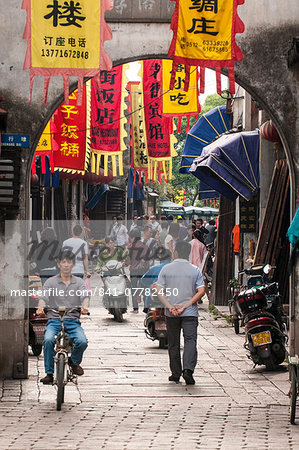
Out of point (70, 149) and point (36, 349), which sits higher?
point (70, 149)

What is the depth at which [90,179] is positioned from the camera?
32.5 meters

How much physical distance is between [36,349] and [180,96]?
6.33m

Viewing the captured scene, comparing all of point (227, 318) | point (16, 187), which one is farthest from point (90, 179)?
point (16, 187)

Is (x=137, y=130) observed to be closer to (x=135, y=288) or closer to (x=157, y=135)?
(x=157, y=135)

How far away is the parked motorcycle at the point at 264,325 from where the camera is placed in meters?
11.1

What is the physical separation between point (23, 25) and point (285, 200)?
632cm

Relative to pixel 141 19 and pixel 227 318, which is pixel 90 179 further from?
pixel 141 19

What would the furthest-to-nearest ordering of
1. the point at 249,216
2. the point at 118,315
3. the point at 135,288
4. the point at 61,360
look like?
the point at 135,288, the point at 249,216, the point at 118,315, the point at 61,360

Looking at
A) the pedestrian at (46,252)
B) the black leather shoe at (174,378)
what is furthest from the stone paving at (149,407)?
the pedestrian at (46,252)

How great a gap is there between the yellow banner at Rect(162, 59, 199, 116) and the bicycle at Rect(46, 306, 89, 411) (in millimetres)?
7506

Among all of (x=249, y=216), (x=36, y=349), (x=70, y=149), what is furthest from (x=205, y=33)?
(x=70, y=149)

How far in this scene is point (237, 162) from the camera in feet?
55.9

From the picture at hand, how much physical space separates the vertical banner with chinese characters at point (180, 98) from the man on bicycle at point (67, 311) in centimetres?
701

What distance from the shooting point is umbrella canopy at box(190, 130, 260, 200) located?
659 inches
